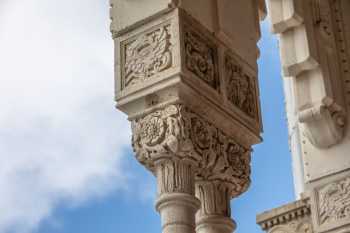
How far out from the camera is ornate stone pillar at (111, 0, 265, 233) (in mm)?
5879

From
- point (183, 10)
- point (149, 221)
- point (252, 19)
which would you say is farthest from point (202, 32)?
point (149, 221)

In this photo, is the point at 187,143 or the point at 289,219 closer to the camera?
the point at 187,143

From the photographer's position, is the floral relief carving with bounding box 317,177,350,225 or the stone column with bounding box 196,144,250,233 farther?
the floral relief carving with bounding box 317,177,350,225

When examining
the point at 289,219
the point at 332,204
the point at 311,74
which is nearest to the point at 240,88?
the point at 311,74

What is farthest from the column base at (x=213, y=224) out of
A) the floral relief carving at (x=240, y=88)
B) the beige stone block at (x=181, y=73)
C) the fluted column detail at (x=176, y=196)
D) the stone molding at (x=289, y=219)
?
the stone molding at (x=289, y=219)

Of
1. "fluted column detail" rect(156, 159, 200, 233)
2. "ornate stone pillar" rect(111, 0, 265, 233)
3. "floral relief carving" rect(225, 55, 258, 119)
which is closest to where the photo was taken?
"fluted column detail" rect(156, 159, 200, 233)

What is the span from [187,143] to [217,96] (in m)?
0.51

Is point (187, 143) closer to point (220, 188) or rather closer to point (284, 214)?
point (220, 188)

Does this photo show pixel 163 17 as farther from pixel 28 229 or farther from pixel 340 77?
pixel 28 229

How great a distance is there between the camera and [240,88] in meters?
6.59

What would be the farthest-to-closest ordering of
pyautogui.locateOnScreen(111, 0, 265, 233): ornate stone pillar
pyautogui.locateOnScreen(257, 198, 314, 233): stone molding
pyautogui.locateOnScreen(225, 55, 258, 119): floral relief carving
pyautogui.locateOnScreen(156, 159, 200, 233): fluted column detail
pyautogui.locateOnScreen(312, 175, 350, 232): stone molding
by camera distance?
pyautogui.locateOnScreen(257, 198, 314, 233): stone molding, pyautogui.locateOnScreen(225, 55, 258, 119): floral relief carving, pyautogui.locateOnScreen(312, 175, 350, 232): stone molding, pyautogui.locateOnScreen(111, 0, 265, 233): ornate stone pillar, pyautogui.locateOnScreen(156, 159, 200, 233): fluted column detail

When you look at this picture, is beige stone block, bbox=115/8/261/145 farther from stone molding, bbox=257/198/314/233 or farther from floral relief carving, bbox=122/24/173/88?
stone molding, bbox=257/198/314/233

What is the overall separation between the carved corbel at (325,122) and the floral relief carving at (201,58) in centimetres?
70

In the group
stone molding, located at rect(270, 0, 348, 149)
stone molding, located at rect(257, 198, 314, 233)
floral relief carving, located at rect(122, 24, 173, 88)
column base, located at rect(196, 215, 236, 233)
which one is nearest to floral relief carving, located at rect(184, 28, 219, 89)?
floral relief carving, located at rect(122, 24, 173, 88)
